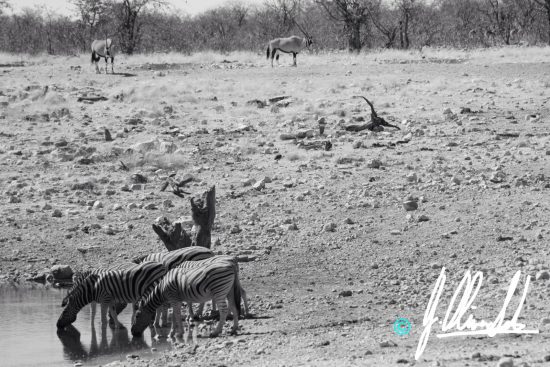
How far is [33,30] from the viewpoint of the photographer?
163 feet

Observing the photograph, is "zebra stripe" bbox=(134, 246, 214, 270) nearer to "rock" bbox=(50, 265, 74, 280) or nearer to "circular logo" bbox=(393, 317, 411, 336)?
Result: "rock" bbox=(50, 265, 74, 280)

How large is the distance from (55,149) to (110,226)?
15.0ft

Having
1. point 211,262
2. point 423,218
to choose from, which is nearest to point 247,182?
point 423,218

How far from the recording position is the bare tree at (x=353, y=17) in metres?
40.5

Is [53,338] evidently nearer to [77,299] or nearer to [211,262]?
[77,299]

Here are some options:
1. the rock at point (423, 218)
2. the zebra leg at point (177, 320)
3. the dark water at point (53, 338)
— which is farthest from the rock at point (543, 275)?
the dark water at point (53, 338)

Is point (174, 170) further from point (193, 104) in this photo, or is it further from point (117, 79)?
point (117, 79)

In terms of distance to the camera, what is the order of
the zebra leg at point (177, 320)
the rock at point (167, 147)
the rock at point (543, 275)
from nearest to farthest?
the zebra leg at point (177, 320)
the rock at point (543, 275)
the rock at point (167, 147)

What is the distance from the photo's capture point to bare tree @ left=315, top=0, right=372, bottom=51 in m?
40.5

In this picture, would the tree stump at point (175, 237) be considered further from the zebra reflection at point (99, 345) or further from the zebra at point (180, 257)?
the zebra reflection at point (99, 345)

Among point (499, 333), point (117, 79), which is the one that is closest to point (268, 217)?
point (499, 333)

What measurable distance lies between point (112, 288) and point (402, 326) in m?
3.55

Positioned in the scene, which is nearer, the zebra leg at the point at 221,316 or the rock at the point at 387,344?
the rock at the point at 387,344

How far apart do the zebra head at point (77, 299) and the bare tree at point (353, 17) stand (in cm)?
2823
